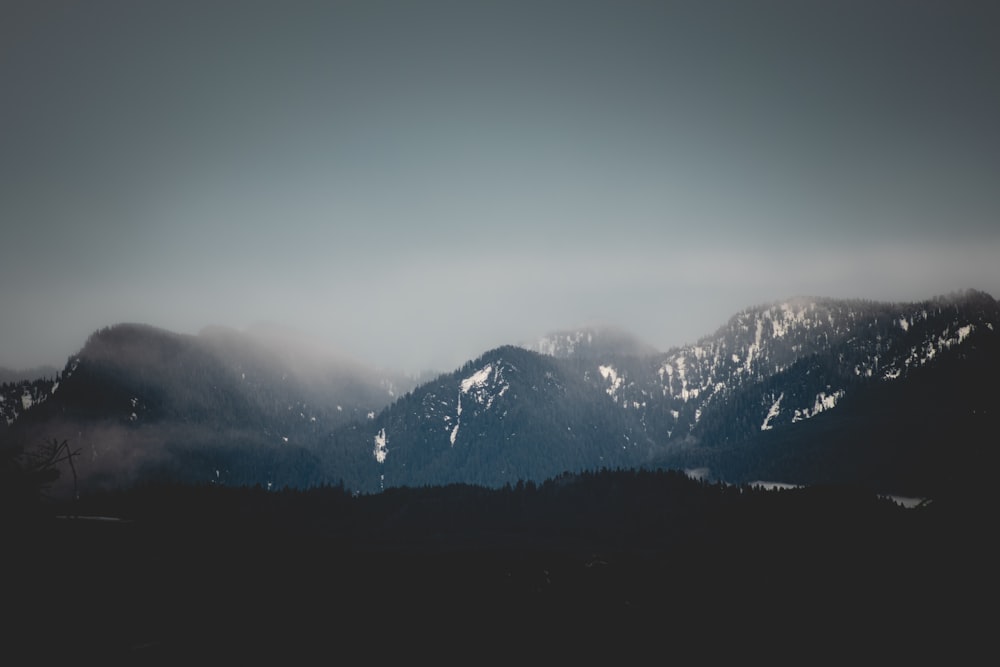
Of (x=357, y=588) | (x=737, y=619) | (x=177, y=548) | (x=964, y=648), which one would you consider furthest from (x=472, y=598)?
(x=737, y=619)

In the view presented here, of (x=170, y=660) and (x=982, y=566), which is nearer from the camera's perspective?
(x=170, y=660)

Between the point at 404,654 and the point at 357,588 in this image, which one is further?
the point at 357,588

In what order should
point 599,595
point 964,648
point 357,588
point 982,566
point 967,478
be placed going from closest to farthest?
point 357,588 < point 967,478 < point 982,566 < point 964,648 < point 599,595

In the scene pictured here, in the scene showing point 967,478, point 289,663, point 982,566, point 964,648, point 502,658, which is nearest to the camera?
point 289,663

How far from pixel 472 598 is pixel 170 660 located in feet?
122

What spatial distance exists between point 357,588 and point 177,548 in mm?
9525

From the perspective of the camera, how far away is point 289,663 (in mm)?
31578

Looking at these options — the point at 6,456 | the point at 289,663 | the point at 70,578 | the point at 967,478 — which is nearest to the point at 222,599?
the point at 289,663

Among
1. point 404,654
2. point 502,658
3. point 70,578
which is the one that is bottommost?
point 502,658

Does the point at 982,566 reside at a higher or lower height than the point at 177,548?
lower

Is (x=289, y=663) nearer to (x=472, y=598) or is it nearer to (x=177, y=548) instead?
(x=177, y=548)

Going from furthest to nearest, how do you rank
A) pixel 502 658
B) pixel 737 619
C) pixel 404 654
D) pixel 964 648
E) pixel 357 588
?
pixel 737 619 < pixel 964 648 < pixel 502 658 < pixel 357 588 < pixel 404 654

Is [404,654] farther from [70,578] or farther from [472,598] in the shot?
[472,598]

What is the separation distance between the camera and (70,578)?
1136 inches
